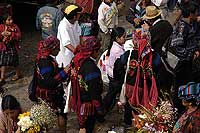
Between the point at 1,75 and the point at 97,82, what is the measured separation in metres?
3.20

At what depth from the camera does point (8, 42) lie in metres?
8.71

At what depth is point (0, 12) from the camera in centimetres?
954

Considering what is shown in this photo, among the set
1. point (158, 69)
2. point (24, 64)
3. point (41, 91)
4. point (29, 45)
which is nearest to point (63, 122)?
point (41, 91)

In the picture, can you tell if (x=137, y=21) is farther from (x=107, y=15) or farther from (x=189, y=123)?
(x=189, y=123)

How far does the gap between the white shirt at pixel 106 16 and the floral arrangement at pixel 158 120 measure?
366 cm

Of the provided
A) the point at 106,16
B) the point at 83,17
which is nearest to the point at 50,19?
the point at 83,17

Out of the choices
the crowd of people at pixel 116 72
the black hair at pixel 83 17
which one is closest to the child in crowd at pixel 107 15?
the black hair at pixel 83 17

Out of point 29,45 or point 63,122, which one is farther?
point 29,45

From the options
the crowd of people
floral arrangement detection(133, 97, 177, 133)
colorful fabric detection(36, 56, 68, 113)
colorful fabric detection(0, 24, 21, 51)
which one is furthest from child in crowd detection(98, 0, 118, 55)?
floral arrangement detection(133, 97, 177, 133)

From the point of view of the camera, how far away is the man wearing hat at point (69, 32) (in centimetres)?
779

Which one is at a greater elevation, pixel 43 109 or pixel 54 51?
pixel 54 51

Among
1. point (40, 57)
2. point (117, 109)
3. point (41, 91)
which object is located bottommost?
point (117, 109)

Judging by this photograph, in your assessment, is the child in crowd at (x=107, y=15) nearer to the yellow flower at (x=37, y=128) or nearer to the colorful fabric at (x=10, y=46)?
the colorful fabric at (x=10, y=46)

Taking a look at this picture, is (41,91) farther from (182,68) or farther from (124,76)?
(182,68)
